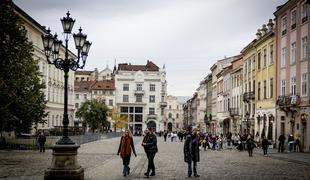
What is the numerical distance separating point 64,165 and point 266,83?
121ft

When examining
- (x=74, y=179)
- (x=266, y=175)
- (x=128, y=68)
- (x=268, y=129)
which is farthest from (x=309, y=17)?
(x=128, y=68)

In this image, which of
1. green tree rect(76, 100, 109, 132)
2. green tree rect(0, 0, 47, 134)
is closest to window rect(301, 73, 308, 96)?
green tree rect(0, 0, 47, 134)

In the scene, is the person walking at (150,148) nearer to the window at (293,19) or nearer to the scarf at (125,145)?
the scarf at (125,145)

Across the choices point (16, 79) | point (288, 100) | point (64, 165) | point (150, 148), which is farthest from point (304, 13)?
point (64, 165)

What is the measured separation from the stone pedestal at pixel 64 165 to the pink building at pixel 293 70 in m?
24.9

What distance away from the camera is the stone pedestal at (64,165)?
1617 cm

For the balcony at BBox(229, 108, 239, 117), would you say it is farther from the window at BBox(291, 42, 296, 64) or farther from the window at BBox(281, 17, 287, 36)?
the window at BBox(291, 42, 296, 64)

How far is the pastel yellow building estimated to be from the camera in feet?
156

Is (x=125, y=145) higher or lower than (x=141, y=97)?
lower

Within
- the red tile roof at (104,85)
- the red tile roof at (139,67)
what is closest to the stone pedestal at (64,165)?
the red tile roof at (104,85)

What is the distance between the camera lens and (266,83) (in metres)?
50.2

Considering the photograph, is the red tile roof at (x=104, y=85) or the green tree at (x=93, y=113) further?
the red tile roof at (x=104, y=85)

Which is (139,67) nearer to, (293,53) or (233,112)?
(233,112)

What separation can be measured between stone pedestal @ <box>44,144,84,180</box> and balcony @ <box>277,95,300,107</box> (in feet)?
87.4
